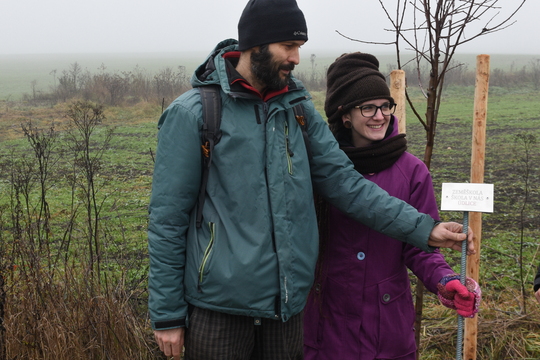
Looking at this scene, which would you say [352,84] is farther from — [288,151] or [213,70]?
[213,70]

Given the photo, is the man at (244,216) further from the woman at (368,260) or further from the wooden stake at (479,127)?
the wooden stake at (479,127)

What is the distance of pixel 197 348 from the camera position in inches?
82.6

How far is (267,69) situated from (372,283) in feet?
3.51

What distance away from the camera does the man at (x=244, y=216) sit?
6.55ft

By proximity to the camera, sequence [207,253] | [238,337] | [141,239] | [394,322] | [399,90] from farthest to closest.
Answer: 1. [141,239]
2. [399,90]
3. [394,322]
4. [238,337]
5. [207,253]

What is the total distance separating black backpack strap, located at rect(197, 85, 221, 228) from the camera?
2002 mm

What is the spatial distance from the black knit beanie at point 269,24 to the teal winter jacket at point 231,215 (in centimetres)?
17

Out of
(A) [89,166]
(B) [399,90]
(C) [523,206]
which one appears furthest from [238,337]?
(C) [523,206]

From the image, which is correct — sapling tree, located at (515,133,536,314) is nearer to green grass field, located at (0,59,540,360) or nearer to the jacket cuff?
green grass field, located at (0,59,540,360)

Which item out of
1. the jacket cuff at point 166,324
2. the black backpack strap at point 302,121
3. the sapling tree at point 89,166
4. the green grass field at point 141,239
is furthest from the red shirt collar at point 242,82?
the green grass field at point 141,239

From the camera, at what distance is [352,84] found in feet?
7.92

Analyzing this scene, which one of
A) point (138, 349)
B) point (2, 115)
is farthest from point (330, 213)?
point (2, 115)

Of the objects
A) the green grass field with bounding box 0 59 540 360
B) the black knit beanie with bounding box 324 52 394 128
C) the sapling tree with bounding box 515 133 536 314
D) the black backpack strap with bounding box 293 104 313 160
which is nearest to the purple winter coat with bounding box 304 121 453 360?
the black knit beanie with bounding box 324 52 394 128

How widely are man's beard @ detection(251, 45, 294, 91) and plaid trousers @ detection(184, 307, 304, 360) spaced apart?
961 mm
